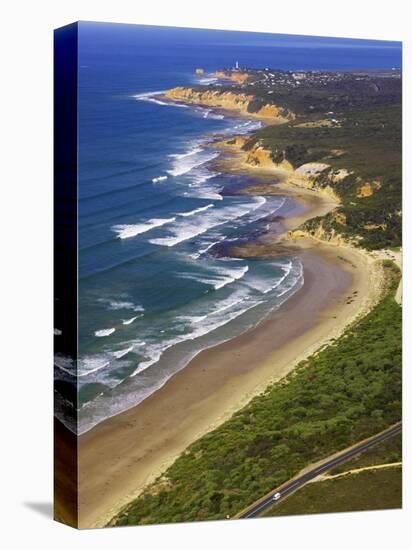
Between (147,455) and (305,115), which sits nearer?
(147,455)

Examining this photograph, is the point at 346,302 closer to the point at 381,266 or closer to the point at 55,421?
the point at 381,266

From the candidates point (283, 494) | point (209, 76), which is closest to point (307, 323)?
point (283, 494)

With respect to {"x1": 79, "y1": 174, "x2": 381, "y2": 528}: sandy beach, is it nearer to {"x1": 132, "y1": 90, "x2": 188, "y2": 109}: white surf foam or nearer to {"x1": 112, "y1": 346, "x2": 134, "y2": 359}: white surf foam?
{"x1": 112, "y1": 346, "x2": 134, "y2": 359}: white surf foam

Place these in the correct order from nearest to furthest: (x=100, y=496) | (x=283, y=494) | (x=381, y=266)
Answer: (x=100, y=496)
(x=283, y=494)
(x=381, y=266)

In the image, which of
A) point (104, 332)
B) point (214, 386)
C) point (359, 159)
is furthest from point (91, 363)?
point (359, 159)

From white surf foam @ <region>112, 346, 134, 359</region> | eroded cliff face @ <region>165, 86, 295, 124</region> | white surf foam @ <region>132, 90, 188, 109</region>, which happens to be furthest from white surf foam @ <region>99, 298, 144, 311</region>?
eroded cliff face @ <region>165, 86, 295, 124</region>

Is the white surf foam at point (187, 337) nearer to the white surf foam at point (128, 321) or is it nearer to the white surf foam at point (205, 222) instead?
the white surf foam at point (128, 321)

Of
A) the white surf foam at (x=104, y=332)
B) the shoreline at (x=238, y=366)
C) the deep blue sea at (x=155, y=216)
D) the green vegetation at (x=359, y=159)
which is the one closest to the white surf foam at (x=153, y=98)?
the deep blue sea at (x=155, y=216)

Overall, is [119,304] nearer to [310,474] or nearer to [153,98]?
[153,98]
